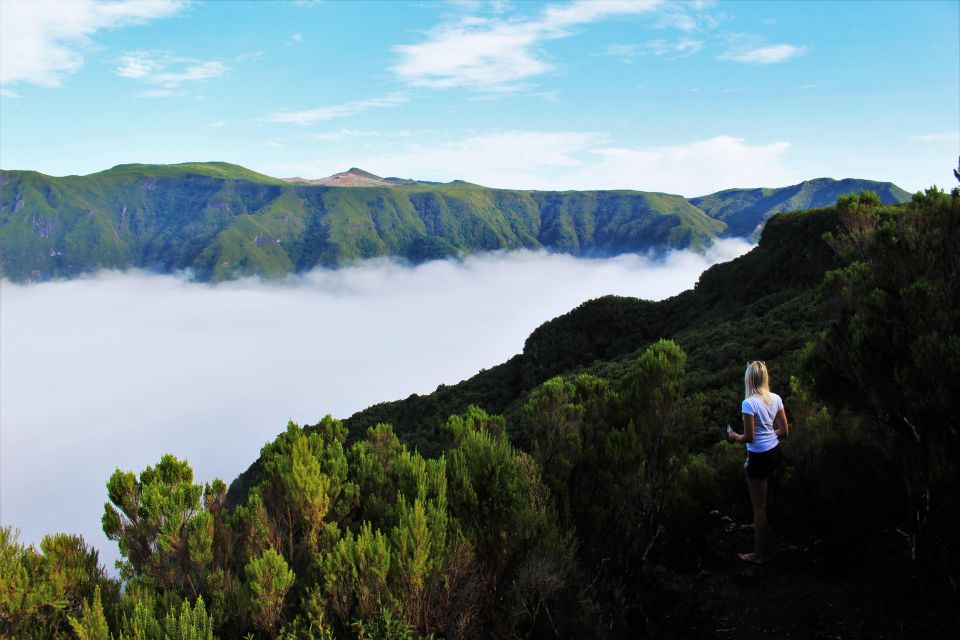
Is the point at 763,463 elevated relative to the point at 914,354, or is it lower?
lower

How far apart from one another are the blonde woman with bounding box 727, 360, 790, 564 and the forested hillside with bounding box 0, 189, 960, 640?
801mm

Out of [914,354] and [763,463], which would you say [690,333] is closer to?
[763,463]

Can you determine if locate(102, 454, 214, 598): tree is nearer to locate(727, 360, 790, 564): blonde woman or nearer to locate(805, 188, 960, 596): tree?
locate(727, 360, 790, 564): blonde woman

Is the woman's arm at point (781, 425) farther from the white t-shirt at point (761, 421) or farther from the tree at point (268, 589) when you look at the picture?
the tree at point (268, 589)

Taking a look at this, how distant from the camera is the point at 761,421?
594 centimetres

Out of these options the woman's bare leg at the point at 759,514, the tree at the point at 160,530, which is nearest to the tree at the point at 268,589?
the tree at the point at 160,530

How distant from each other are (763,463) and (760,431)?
0.39 meters

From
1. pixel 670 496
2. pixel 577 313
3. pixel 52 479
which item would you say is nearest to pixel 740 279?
pixel 577 313


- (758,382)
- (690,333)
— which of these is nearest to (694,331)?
(690,333)

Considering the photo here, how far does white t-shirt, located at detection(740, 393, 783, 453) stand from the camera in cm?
592

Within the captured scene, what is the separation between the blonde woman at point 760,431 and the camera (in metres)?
5.91

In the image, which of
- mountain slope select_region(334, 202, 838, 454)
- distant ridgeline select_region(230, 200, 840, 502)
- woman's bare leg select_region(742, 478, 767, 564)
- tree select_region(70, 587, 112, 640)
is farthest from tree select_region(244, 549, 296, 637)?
mountain slope select_region(334, 202, 838, 454)

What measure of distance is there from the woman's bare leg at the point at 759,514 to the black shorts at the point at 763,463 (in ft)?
0.28

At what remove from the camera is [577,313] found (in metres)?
61.3
